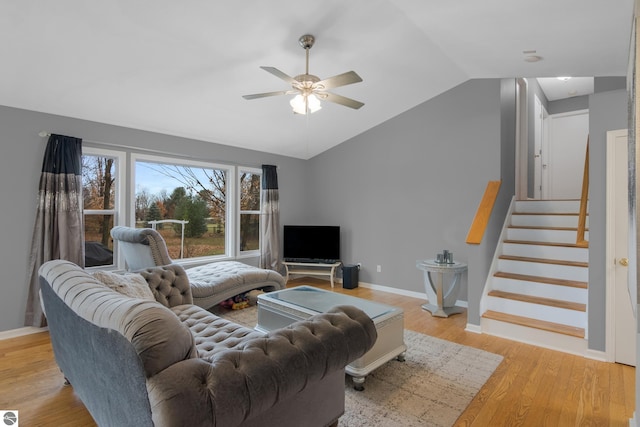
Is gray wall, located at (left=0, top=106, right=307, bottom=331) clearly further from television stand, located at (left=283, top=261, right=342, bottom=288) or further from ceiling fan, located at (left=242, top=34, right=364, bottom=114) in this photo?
television stand, located at (left=283, top=261, right=342, bottom=288)

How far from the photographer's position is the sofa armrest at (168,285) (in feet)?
9.07

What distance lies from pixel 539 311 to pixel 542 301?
4.8 inches

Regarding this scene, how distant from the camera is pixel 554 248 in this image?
3.75 meters

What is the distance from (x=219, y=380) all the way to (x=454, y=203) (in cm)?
415

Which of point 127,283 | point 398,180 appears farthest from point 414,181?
point 127,283

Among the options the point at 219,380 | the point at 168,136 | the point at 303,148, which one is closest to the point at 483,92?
the point at 303,148

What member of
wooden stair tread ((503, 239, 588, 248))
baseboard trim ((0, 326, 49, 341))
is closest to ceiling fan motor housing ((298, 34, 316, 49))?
wooden stair tread ((503, 239, 588, 248))

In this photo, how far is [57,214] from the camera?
3416mm

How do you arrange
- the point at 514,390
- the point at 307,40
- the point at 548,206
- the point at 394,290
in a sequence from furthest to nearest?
the point at 394,290 < the point at 548,206 < the point at 307,40 < the point at 514,390

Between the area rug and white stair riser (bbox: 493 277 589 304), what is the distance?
1.04 metres

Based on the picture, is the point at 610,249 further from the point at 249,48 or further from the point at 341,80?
the point at 249,48

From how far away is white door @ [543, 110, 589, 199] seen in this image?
5855 millimetres

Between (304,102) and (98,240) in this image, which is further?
(98,240)

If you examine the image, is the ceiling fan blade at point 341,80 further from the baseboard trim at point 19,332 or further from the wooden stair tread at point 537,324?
the baseboard trim at point 19,332
